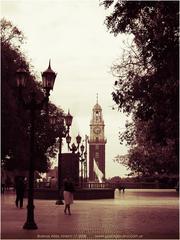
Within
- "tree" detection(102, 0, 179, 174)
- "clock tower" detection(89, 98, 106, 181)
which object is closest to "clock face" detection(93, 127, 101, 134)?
"clock tower" detection(89, 98, 106, 181)

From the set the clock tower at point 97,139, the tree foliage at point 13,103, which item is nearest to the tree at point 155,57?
the tree foliage at point 13,103

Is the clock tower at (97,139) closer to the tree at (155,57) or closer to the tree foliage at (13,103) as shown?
the tree foliage at (13,103)

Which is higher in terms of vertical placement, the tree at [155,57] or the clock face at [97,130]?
the clock face at [97,130]

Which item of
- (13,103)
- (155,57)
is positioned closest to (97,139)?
(13,103)

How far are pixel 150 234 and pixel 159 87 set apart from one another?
5406 mm

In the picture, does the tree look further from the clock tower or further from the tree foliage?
the clock tower

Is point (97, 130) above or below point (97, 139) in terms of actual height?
above

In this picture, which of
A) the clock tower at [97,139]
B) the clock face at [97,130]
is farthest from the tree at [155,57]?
the clock face at [97,130]

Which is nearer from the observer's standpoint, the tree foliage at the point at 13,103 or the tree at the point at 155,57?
the tree at the point at 155,57

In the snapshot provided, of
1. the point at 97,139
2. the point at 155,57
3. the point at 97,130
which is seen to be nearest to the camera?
the point at 155,57

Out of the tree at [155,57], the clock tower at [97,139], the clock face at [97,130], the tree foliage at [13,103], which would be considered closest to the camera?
the tree at [155,57]

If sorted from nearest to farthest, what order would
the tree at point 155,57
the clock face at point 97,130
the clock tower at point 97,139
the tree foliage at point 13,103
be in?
the tree at point 155,57 < the tree foliage at point 13,103 < the clock tower at point 97,139 < the clock face at point 97,130

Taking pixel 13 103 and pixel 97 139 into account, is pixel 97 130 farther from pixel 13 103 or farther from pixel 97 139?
pixel 13 103

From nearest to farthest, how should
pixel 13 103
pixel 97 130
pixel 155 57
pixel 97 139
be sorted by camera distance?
pixel 155 57 → pixel 13 103 → pixel 97 130 → pixel 97 139
